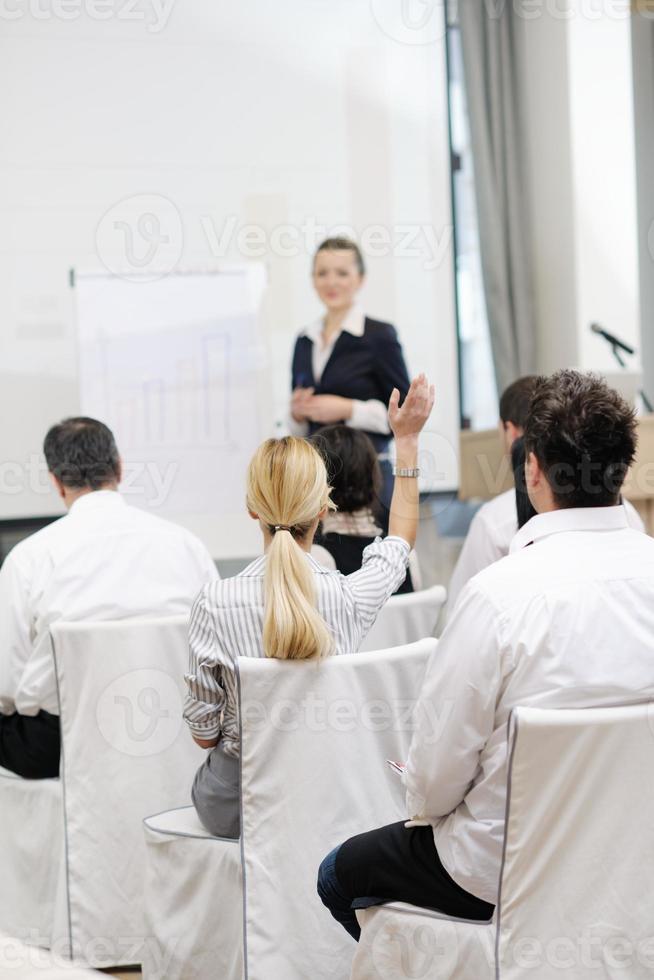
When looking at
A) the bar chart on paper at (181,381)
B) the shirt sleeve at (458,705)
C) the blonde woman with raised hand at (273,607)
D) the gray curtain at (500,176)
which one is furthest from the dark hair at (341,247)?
the shirt sleeve at (458,705)

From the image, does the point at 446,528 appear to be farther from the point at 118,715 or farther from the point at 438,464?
the point at 118,715

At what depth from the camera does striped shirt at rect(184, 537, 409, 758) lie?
1952 millimetres

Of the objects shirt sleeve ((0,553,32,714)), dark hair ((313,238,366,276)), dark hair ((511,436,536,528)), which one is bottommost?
shirt sleeve ((0,553,32,714))

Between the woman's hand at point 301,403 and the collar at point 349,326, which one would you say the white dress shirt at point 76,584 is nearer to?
the woman's hand at point 301,403

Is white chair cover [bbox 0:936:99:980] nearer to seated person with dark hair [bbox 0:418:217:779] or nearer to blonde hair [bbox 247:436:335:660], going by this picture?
blonde hair [bbox 247:436:335:660]

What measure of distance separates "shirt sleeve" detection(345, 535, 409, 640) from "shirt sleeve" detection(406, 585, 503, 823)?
43 centimetres

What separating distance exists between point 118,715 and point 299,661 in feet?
2.23

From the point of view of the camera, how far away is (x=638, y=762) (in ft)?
4.89

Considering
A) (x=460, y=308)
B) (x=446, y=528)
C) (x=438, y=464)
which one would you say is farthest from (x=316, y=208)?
(x=446, y=528)

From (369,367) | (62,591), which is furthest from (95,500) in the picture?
(369,367)

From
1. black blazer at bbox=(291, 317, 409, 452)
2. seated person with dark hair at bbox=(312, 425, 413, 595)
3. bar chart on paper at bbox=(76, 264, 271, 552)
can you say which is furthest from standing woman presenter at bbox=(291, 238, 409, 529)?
seated person with dark hair at bbox=(312, 425, 413, 595)

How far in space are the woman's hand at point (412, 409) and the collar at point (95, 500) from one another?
31.6 inches

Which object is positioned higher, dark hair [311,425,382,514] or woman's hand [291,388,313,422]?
woman's hand [291,388,313,422]

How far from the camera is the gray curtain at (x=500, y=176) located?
215 inches
